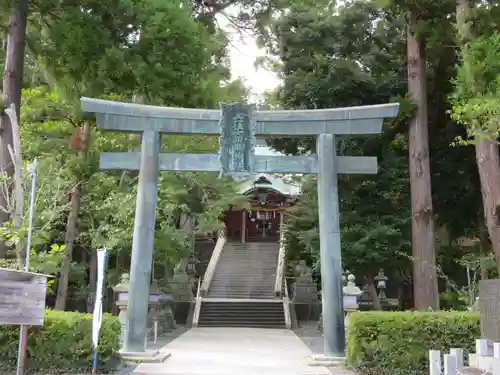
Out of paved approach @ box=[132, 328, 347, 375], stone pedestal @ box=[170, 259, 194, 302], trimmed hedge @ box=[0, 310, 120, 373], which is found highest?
stone pedestal @ box=[170, 259, 194, 302]

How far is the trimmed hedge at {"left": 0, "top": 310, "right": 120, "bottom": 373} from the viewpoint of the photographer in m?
8.58

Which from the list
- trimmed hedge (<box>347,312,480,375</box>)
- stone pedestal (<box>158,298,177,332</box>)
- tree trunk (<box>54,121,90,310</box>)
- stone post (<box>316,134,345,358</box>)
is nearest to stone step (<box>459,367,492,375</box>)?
trimmed hedge (<box>347,312,480,375</box>)

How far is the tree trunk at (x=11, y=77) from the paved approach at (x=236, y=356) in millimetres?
4078

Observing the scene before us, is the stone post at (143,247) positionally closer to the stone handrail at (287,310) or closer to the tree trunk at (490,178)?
the tree trunk at (490,178)

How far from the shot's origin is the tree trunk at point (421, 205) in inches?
562

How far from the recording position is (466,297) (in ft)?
44.0

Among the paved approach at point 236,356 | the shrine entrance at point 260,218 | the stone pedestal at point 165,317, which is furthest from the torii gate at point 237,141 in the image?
the shrine entrance at point 260,218

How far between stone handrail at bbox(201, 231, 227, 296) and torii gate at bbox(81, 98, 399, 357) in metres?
14.0

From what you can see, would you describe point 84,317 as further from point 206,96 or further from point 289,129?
point 206,96

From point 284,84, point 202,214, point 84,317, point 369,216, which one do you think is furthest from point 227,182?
point 84,317

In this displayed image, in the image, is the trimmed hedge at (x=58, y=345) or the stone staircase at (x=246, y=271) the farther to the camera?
the stone staircase at (x=246, y=271)

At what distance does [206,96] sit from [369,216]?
6.63 meters

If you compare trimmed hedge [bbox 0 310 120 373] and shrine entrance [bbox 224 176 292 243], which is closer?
trimmed hedge [bbox 0 310 120 373]

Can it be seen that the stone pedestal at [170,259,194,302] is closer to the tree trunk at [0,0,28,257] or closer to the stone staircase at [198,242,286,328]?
the stone staircase at [198,242,286,328]
